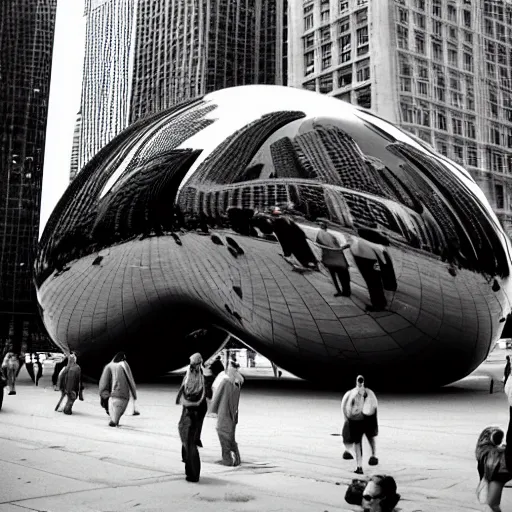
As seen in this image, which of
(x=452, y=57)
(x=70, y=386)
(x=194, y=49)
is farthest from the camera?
(x=194, y=49)

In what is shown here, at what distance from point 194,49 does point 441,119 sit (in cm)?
2888

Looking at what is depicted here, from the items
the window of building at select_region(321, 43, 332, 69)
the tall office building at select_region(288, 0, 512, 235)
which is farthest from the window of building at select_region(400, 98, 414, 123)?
the window of building at select_region(321, 43, 332, 69)

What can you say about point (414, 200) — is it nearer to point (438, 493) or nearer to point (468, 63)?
point (438, 493)

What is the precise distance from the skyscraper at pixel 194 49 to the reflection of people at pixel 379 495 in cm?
6133

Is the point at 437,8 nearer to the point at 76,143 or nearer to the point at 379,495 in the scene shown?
the point at 379,495

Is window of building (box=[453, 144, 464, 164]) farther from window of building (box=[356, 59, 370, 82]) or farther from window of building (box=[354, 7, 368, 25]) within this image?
window of building (box=[354, 7, 368, 25])

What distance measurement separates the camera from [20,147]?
6038 cm

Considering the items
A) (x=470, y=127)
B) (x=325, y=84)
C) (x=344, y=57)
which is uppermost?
(x=344, y=57)

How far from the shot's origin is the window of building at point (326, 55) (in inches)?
2056

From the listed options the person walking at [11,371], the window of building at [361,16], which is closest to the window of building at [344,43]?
the window of building at [361,16]

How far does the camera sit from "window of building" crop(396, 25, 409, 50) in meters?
45.9

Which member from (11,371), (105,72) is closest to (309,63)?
(105,72)

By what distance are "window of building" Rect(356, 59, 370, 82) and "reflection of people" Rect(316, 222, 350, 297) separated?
37178 mm

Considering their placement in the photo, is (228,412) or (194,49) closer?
(228,412)
